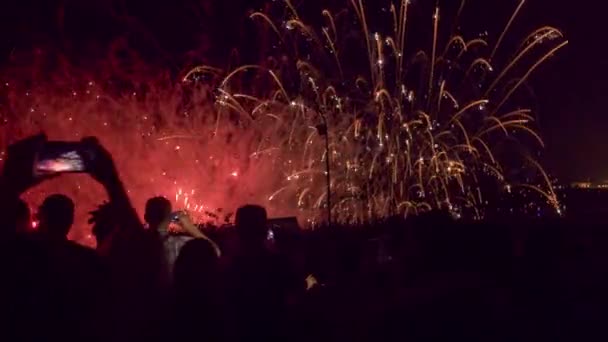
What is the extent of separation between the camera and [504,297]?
9.52 meters

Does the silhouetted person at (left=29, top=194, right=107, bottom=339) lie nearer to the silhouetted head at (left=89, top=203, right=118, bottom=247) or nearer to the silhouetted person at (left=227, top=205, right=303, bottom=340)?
the silhouetted person at (left=227, top=205, right=303, bottom=340)

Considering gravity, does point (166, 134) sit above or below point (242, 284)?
above

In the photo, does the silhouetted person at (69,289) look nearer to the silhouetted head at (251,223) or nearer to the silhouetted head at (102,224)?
the silhouetted head at (251,223)

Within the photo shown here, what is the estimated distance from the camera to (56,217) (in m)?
3.44

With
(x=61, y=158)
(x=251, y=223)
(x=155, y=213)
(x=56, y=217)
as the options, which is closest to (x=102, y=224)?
(x=155, y=213)

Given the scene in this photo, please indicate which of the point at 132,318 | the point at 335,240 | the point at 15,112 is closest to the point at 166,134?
the point at 15,112

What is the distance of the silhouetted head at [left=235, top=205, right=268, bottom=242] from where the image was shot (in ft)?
12.6

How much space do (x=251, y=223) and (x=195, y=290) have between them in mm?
706

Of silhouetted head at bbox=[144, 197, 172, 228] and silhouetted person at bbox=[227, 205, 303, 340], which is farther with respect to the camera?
silhouetted head at bbox=[144, 197, 172, 228]

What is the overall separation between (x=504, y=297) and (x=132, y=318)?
7218 millimetres

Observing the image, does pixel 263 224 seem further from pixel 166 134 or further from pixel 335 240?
pixel 166 134

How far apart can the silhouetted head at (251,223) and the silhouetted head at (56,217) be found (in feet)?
2.87

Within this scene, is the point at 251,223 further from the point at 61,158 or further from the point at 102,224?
the point at 102,224

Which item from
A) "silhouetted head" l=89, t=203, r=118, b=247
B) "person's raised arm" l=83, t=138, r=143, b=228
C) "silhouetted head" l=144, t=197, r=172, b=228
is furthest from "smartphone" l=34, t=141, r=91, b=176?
"silhouetted head" l=89, t=203, r=118, b=247
